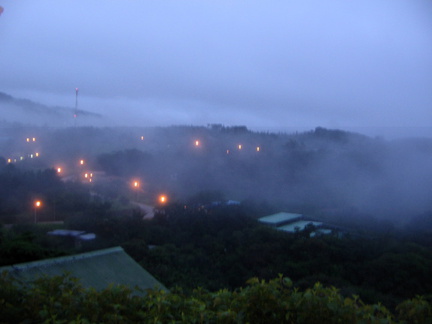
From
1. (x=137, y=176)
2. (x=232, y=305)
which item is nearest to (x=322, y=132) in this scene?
(x=137, y=176)

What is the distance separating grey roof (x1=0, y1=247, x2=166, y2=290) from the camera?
18.0ft

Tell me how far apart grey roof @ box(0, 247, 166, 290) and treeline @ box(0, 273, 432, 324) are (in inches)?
106

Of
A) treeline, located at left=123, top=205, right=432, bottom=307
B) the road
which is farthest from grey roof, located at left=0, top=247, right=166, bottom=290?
the road

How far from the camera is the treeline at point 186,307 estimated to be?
8.07 ft

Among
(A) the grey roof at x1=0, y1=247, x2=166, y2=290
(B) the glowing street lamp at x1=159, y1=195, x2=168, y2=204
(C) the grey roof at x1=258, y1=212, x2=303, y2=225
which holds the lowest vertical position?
(C) the grey roof at x1=258, y1=212, x2=303, y2=225

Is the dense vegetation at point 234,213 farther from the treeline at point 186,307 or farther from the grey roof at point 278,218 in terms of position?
the grey roof at point 278,218

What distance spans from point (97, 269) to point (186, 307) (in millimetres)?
3887

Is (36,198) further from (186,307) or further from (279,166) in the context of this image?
(186,307)

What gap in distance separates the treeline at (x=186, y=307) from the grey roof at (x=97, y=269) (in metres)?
2.70

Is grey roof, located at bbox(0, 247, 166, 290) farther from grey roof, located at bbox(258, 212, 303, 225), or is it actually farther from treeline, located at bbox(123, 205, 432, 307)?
grey roof, located at bbox(258, 212, 303, 225)

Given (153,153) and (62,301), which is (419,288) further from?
(153,153)

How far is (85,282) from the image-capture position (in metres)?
5.59

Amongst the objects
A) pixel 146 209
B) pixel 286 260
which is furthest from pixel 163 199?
pixel 286 260

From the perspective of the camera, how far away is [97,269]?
20.3ft
